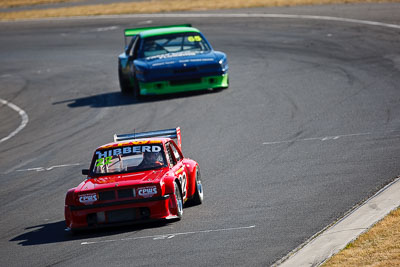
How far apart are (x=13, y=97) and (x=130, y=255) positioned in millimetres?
16499

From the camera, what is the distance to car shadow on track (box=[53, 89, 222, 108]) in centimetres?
2150

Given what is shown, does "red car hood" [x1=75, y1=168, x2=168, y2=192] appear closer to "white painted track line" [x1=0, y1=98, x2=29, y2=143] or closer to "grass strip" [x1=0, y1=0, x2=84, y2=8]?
"white painted track line" [x1=0, y1=98, x2=29, y2=143]

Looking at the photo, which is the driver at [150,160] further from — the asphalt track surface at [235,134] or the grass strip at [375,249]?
the grass strip at [375,249]

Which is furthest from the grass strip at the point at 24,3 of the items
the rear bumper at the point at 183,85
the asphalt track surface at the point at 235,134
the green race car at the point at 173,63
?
the rear bumper at the point at 183,85

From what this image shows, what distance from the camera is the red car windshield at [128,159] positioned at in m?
11.0

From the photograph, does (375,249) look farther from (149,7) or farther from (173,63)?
(149,7)

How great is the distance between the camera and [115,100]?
2222cm

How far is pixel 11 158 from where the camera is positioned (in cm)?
1648

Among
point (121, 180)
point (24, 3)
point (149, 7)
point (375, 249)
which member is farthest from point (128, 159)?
point (24, 3)

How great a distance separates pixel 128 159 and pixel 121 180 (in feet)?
2.60

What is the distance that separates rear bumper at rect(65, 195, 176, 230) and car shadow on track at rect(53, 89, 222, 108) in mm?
11334

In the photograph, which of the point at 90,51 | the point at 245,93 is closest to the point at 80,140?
the point at 245,93

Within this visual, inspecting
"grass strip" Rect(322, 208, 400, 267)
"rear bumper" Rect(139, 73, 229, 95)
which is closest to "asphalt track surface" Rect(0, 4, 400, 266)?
"rear bumper" Rect(139, 73, 229, 95)

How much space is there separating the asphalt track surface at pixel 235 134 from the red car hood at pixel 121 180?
0.55 meters
